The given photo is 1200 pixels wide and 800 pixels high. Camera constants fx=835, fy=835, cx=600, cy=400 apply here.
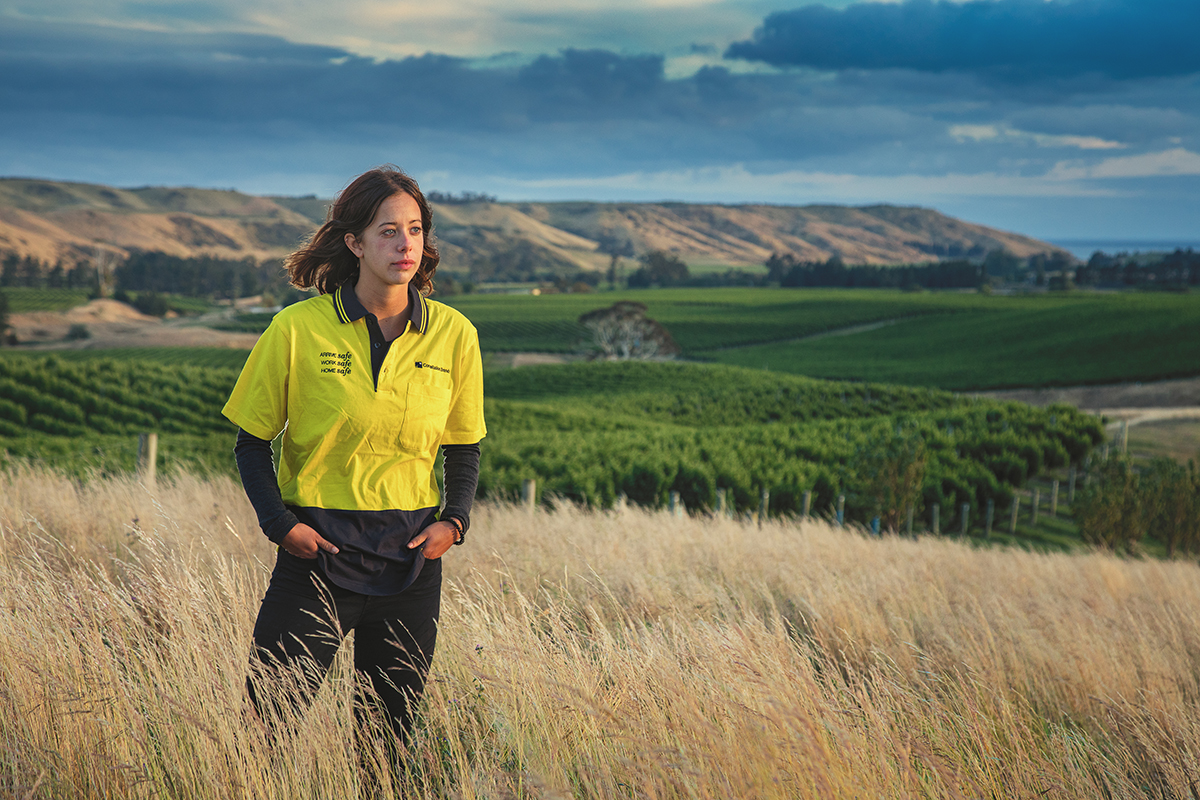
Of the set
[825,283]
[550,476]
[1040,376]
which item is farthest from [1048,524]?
[825,283]

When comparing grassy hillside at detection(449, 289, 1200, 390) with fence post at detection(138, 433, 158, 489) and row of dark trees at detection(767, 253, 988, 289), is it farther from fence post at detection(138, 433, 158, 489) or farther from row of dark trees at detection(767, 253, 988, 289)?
fence post at detection(138, 433, 158, 489)

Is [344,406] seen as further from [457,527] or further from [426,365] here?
[457,527]

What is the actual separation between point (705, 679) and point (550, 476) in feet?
49.7

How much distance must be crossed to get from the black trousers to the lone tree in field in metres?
65.4

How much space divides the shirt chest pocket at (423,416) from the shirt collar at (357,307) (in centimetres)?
18

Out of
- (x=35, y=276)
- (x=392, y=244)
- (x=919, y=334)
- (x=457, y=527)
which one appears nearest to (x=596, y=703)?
(x=457, y=527)

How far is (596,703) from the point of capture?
219 cm

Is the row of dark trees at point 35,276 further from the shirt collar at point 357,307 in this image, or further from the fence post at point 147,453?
the shirt collar at point 357,307

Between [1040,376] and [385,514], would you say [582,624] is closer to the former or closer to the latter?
[385,514]

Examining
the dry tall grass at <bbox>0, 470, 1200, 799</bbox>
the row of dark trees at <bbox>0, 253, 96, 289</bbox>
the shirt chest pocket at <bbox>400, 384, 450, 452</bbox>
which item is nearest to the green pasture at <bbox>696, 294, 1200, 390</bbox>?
the dry tall grass at <bbox>0, 470, 1200, 799</bbox>

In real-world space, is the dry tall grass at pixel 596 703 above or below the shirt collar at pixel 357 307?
below

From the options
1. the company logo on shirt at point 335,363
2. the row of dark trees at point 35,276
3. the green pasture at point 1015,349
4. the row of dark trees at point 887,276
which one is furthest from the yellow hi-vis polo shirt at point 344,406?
the row of dark trees at point 35,276

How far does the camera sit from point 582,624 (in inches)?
149

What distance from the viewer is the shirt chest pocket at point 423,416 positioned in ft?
7.52
